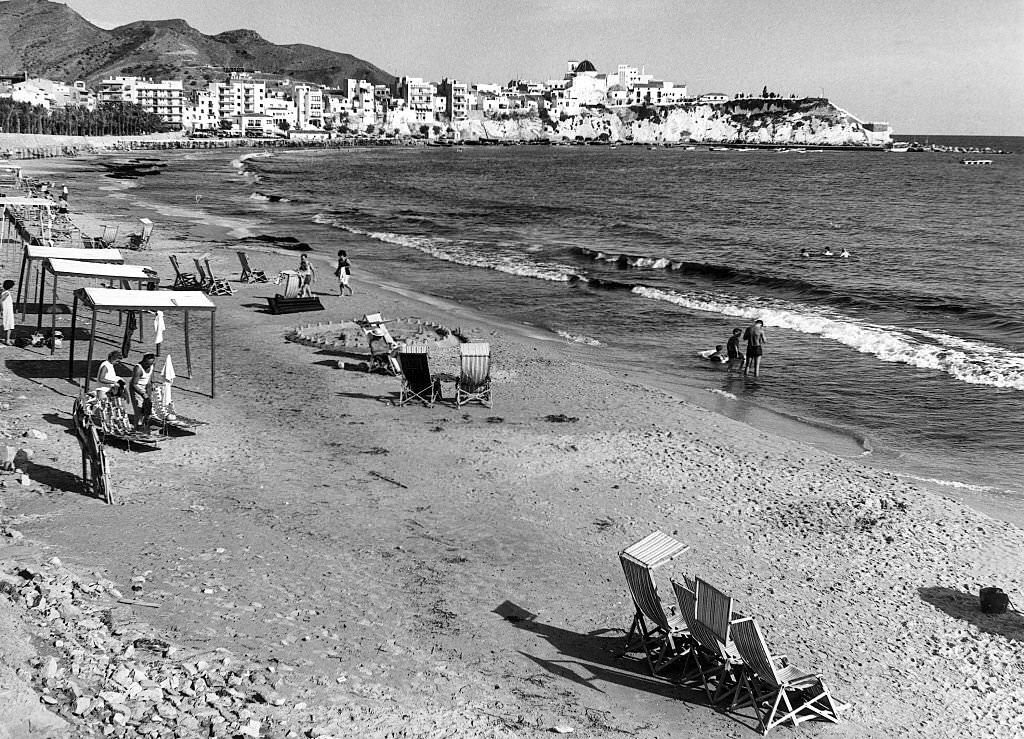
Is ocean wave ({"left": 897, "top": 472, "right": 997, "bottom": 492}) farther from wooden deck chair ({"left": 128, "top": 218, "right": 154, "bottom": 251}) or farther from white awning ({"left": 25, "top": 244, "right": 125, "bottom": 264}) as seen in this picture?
wooden deck chair ({"left": 128, "top": 218, "right": 154, "bottom": 251})

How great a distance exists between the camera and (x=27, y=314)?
19688mm

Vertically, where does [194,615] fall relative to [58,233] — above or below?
below

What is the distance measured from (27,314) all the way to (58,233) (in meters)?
13.4

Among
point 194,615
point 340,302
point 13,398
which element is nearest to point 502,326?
point 340,302

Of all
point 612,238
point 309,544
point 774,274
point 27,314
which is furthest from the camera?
point 612,238

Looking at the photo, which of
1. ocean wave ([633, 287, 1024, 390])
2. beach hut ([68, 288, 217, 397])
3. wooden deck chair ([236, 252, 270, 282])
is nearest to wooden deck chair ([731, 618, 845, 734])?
beach hut ([68, 288, 217, 397])

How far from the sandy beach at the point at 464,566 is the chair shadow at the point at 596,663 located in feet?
0.08

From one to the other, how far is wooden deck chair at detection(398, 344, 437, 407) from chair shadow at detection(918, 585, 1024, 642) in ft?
27.8

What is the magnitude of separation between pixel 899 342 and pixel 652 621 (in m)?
18.0

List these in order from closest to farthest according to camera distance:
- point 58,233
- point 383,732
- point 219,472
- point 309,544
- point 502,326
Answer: point 383,732
point 309,544
point 219,472
point 502,326
point 58,233

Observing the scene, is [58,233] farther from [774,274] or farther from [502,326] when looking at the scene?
[774,274]

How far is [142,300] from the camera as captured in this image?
14.7m

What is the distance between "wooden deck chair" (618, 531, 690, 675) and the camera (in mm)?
7902

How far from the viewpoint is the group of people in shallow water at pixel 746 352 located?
19547 mm
